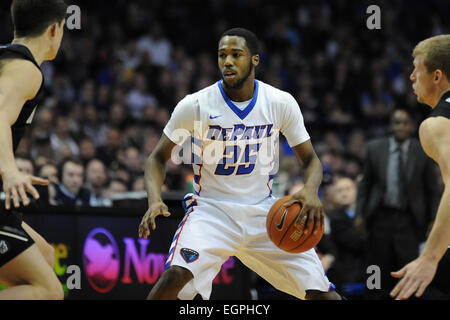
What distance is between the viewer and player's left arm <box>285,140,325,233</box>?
469 centimetres

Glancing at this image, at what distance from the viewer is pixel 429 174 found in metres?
7.76

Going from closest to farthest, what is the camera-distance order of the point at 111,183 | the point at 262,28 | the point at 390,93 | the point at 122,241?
the point at 122,241, the point at 111,183, the point at 390,93, the point at 262,28

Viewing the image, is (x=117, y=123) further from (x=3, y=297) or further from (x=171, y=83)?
(x=3, y=297)

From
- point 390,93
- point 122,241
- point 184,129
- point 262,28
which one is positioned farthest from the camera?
point 262,28

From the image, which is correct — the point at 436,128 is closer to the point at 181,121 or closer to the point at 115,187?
the point at 181,121

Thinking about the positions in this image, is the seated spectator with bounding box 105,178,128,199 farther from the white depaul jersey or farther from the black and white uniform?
the black and white uniform

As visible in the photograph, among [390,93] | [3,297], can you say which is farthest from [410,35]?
[3,297]

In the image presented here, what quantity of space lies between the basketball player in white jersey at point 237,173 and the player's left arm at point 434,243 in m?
1.03

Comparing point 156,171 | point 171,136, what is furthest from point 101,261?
point 171,136

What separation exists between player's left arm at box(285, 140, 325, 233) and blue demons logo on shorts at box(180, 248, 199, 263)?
28.9 inches

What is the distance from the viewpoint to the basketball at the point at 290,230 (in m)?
4.62

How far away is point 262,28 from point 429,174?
8665 mm

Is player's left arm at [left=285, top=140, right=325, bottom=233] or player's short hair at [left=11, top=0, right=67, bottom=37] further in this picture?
player's left arm at [left=285, top=140, right=325, bottom=233]

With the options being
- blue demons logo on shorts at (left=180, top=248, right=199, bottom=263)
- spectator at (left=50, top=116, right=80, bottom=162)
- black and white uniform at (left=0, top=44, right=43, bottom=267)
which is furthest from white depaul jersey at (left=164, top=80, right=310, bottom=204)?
spectator at (left=50, top=116, right=80, bottom=162)
